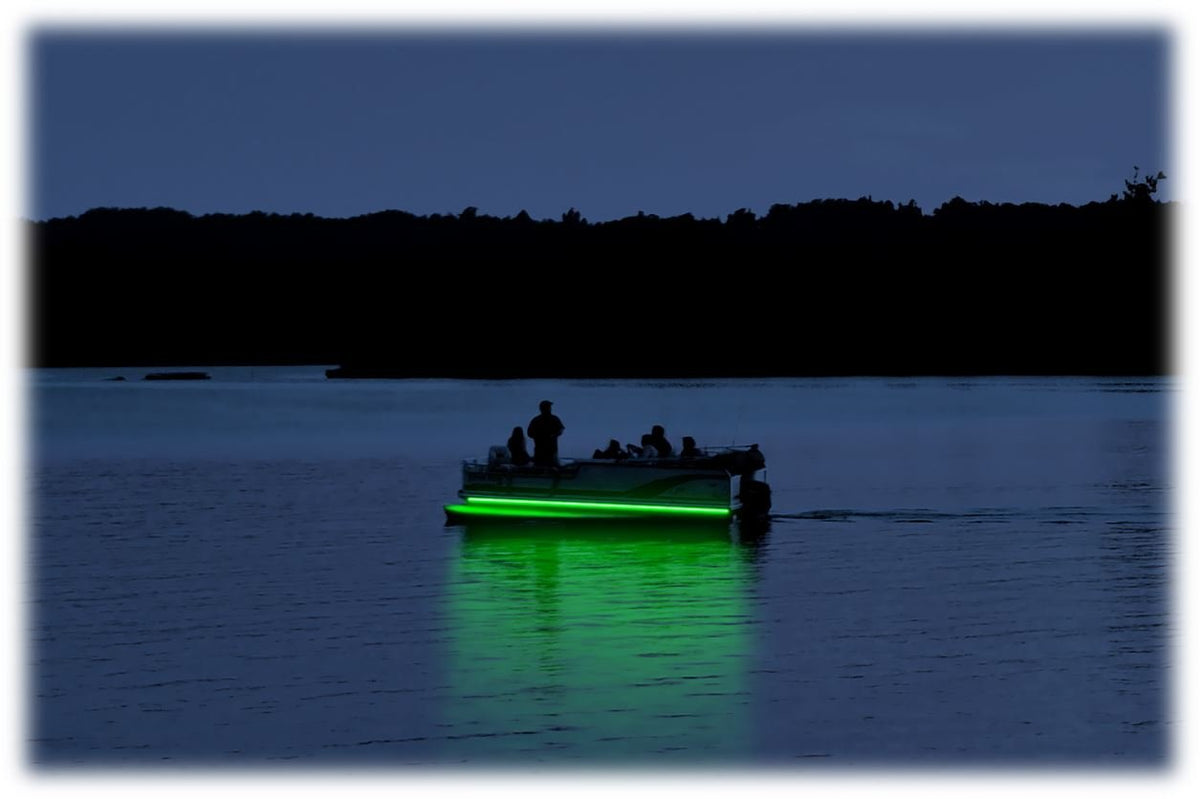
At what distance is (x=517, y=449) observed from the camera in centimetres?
3322

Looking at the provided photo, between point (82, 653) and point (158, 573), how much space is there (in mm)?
7661

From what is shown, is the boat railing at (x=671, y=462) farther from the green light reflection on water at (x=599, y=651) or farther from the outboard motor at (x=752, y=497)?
the green light reflection on water at (x=599, y=651)

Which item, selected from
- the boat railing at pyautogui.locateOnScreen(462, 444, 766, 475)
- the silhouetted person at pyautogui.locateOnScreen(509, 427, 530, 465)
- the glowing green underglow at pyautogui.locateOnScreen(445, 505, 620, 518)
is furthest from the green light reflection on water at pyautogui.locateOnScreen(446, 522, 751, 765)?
the silhouetted person at pyautogui.locateOnScreen(509, 427, 530, 465)

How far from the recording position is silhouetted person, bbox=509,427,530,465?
108 feet

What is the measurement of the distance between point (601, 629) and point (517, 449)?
11707 millimetres

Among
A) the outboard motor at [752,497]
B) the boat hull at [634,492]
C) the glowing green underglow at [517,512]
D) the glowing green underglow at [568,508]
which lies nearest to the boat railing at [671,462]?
the boat hull at [634,492]

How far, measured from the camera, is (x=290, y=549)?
3178 cm

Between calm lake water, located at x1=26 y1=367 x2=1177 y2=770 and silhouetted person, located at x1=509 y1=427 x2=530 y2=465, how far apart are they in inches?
61.1

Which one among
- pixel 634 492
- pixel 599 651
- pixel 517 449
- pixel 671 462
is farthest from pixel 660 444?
pixel 599 651

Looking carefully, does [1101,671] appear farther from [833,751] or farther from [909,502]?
[909,502]

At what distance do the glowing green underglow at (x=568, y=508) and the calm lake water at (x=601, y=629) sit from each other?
1.64ft

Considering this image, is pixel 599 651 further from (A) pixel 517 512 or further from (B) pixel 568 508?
(A) pixel 517 512

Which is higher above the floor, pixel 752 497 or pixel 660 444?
pixel 660 444

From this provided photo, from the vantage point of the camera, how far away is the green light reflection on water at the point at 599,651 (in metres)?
16.0
